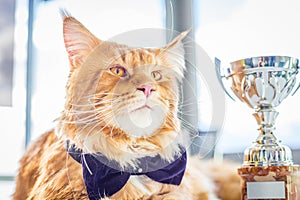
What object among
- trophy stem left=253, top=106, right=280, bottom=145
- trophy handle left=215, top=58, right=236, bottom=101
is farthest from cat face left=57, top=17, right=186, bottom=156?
trophy stem left=253, top=106, right=280, bottom=145

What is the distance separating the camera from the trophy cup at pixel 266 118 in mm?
1117

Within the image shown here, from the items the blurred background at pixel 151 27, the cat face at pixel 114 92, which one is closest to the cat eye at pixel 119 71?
the cat face at pixel 114 92

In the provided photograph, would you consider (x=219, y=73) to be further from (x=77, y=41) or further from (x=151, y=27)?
(x=77, y=41)

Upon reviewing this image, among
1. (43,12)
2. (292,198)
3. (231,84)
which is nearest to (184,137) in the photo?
(231,84)

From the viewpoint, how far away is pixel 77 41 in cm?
128

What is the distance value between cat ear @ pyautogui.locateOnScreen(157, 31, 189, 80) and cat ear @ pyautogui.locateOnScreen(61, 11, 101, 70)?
0.20 metres

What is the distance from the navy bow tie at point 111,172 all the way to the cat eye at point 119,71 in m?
0.23

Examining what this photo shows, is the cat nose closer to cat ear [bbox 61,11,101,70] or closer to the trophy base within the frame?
cat ear [bbox 61,11,101,70]

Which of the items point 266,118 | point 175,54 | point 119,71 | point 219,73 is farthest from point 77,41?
point 266,118

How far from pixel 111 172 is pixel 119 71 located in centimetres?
28

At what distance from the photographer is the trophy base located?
1110 millimetres

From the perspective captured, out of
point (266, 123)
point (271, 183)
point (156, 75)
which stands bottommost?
point (271, 183)

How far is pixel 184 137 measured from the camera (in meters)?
1.29

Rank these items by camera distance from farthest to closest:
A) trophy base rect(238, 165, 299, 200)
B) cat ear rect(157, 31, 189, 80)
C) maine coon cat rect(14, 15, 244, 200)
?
cat ear rect(157, 31, 189, 80) < maine coon cat rect(14, 15, 244, 200) < trophy base rect(238, 165, 299, 200)
